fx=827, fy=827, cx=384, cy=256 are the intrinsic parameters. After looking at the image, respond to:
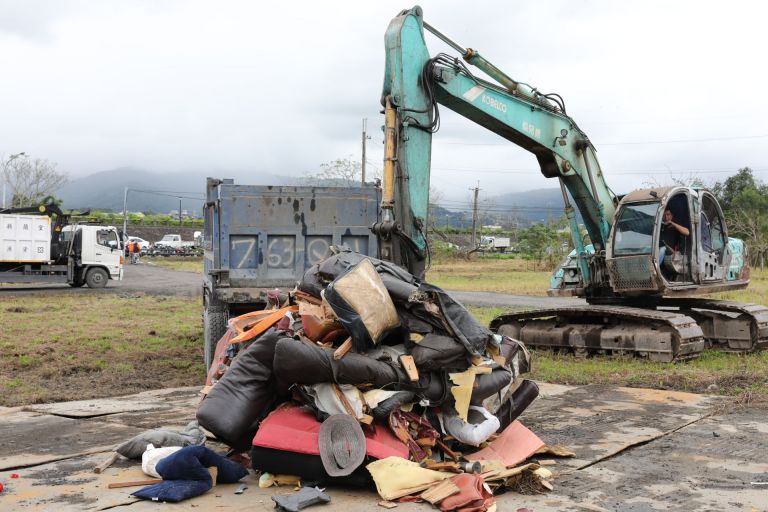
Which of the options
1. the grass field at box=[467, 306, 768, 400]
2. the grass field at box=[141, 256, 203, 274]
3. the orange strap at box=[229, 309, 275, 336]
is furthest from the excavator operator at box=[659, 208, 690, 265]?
the grass field at box=[141, 256, 203, 274]

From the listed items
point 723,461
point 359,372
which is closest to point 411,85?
point 359,372

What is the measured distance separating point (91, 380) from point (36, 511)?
229 inches

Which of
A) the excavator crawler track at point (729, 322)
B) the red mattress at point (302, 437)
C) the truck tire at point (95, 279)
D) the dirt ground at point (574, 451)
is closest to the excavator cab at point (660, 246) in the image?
the excavator crawler track at point (729, 322)

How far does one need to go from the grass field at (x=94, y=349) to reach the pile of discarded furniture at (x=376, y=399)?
4325 mm

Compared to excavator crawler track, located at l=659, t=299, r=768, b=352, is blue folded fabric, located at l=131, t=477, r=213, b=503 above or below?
below

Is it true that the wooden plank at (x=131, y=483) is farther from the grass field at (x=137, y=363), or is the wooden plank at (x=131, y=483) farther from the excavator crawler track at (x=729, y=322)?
the excavator crawler track at (x=729, y=322)

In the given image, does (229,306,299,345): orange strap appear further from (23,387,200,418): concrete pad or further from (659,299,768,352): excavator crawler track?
(659,299,768,352): excavator crawler track

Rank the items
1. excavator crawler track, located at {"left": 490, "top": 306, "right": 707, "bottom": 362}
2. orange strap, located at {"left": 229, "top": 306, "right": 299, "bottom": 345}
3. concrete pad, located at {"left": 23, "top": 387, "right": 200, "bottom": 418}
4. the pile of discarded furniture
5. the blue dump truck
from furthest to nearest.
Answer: excavator crawler track, located at {"left": 490, "top": 306, "right": 707, "bottom": 362}, the blue dump truck, concrete pad, located at {"left": 23, "top": 387, "right": 200, "bottom": 418}, orange strap, located at {"left": 229, "top": 306, "right": 299, "bottom": 345}, the pile of discarded furniture

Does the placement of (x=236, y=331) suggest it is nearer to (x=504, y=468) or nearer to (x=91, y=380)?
(x=504, y=468)

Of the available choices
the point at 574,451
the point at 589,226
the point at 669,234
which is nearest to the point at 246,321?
the point at 574,451

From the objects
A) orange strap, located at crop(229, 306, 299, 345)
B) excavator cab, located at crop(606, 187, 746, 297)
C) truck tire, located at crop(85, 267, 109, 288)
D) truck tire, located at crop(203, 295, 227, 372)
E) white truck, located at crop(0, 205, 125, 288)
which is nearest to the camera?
orange strap, located at crop(229, 306, 299, 345)

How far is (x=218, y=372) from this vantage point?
7195mm

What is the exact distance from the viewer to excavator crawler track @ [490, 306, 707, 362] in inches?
469

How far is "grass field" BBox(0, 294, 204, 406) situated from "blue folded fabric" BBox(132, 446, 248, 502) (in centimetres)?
436
